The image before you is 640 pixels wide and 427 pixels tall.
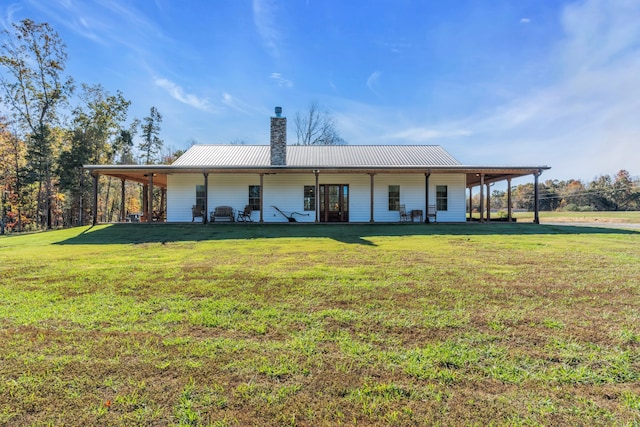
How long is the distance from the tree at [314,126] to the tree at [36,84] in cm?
1940

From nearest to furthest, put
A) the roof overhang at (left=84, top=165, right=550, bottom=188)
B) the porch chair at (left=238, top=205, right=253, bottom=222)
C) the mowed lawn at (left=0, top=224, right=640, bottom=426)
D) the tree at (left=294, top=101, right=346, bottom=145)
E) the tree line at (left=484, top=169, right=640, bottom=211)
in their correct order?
the mowed lawn at (left=0, top=224, right=640, bottom=426)
the roof overhang at (left=84, top=165, right=550, bottom=188)
the porch chair at (left=238, top=205, right=253, bottom=222)
the tree at (left=294, top=101, right=346, bottom=145)
the tree line at (left=484, top=169, right=640, bottom=211)

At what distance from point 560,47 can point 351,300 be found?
1629 centimetres

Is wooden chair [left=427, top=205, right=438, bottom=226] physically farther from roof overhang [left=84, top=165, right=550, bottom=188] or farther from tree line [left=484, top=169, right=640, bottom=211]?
tree line [left=484, top=169, right=640, bottom=211]

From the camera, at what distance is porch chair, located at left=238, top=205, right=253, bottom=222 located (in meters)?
14.5

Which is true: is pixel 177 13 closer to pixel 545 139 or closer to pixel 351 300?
pixel 351 300

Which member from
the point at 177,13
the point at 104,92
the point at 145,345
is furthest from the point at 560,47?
the point at 104,92

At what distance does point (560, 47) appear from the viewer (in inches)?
530

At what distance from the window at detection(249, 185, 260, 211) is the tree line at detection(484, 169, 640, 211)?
3578 centimetres

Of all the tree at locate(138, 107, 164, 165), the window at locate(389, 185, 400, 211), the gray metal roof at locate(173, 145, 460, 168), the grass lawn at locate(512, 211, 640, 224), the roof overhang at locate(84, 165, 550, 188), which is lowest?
the grass lawn at locate(512, 211, 640, 224)

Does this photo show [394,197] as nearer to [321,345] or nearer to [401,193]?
[401,193]

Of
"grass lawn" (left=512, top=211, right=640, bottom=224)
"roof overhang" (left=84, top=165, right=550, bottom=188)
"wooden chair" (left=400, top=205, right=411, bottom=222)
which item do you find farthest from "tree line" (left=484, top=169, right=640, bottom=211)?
"wooden chair" (left=400, top=205, right=411, bottom=222)

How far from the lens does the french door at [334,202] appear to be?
15.2 metres

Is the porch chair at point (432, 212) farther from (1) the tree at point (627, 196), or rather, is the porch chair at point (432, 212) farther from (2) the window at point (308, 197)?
(1) the tree at point (627, 196)

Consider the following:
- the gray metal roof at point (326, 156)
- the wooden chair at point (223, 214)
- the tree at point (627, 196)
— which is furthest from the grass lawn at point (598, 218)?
the wooden chair at point (223, 214)
